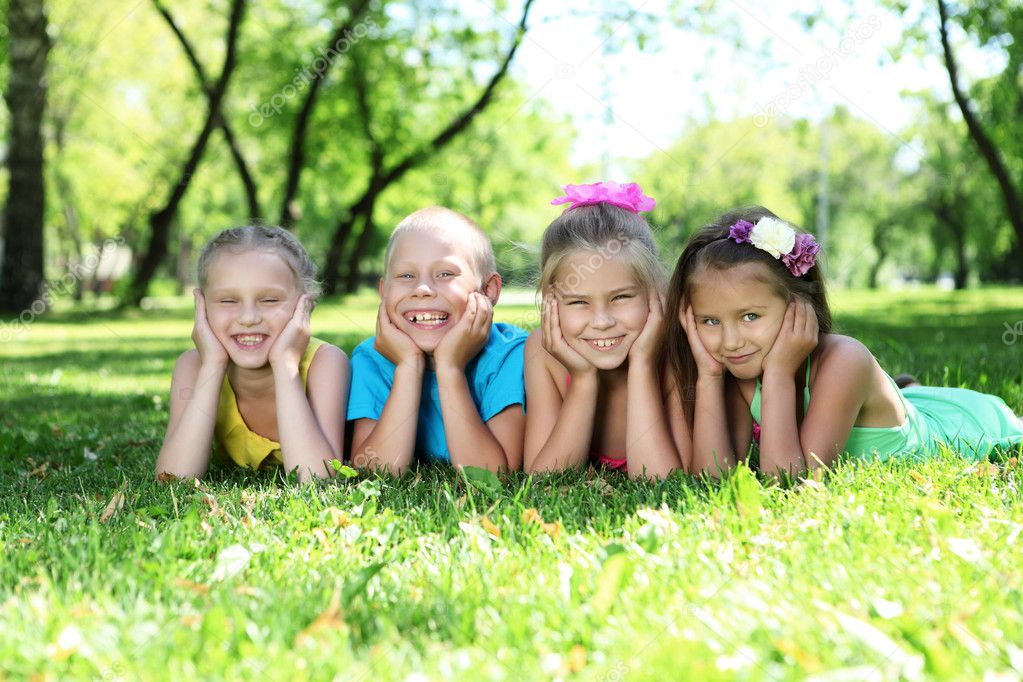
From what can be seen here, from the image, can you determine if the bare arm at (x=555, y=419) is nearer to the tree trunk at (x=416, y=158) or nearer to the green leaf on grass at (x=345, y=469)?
the green leaf on grass at (x=345, y=469)

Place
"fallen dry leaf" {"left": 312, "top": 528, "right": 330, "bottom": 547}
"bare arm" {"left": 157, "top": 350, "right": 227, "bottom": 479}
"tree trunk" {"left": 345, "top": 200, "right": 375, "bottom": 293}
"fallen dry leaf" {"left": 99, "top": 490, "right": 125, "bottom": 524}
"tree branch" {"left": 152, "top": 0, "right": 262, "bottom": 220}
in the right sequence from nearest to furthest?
"fallen dry leaf" {"left": 312, "top": 528, "right": 330, "bottom": 547} → "fallen dry leaf" {"left": 99, "top": 490, "right": 125, "bottom": 524} → "bare arm" {"left": 157, "top": 350, "right": 227, "bottom": 479} → "tree branch" {"left": 152, "top": 0, "right": 262, "bottom": 220} → "tree trunk" {"left": 345, "top": 200, "right": 375, "bottom": 293}

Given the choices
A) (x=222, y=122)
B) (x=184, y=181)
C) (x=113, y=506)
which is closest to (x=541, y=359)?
(x=113, y=506)

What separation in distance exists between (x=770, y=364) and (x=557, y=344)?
2.69 feet

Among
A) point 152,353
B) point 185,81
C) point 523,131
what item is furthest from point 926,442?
point 523,131

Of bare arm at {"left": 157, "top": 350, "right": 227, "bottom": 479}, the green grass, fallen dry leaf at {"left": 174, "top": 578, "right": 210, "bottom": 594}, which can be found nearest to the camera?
the green grass

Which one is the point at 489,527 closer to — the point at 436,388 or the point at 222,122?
the point at 436,388

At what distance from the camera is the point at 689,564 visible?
2.30m

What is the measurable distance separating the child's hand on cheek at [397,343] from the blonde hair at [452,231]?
0.25m

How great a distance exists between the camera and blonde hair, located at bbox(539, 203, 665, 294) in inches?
142

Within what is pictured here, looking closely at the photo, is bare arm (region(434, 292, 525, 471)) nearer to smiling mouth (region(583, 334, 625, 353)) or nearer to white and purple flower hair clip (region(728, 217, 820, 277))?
smiling mouth (region(583, 334, 625, 353))

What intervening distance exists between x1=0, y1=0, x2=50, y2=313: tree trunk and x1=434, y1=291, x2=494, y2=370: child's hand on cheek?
13.8m

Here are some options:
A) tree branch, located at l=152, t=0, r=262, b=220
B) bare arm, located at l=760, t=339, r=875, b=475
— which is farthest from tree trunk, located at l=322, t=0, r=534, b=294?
bare arm, located at l=760, t=339, r=875, b=475

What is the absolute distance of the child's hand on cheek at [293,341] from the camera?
3770 mm

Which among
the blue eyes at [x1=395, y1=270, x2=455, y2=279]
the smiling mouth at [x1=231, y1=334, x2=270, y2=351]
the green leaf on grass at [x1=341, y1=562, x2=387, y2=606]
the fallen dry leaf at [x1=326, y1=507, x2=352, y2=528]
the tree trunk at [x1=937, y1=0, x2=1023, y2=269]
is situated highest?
the tree trunk at [x1=937, y1=0, x2=1023, y2=269]
